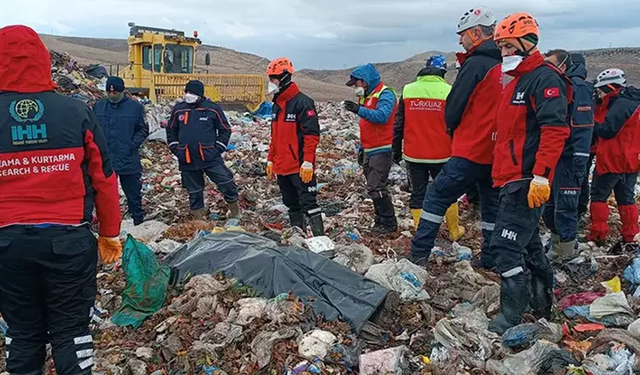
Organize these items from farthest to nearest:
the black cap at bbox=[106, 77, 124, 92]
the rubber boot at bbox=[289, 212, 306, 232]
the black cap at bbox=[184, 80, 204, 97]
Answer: the black cap at bbox=[184, 80, 204, 97]
the black cap at bbox=[106, 77, 124, 92]
the rubber boot at bbox=[289, 212, 306, 232]

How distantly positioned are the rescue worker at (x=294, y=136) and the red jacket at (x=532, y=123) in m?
2.21

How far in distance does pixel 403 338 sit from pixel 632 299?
1.77m

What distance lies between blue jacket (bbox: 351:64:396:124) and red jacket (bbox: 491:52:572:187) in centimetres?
210

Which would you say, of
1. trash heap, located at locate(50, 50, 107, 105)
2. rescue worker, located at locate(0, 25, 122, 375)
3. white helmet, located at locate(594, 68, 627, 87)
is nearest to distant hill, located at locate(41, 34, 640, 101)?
trash heap, located at locate(50, 50, 107, 105)

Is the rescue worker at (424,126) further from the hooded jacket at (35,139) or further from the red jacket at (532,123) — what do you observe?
the hooded jacket at (35,139)

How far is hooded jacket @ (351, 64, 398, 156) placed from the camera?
5578 millimetres

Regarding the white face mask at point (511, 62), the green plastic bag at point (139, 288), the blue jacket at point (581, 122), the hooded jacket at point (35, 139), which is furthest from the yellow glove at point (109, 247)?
the blue jacket at point (581, 122)

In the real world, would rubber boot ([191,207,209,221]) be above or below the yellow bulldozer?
below

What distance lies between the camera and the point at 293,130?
17.9 ft

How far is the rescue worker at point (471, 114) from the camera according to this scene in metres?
4.10

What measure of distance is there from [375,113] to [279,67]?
1035 millimetres

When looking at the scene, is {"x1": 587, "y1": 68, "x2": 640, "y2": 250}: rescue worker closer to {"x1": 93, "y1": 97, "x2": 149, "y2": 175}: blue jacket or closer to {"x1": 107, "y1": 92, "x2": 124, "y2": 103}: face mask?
{"x1": 93, "y1": 97, "x2": 149, "y2": 175}: blue jacket

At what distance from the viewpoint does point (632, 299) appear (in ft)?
13.1

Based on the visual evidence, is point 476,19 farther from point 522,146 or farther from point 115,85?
point 115,85
